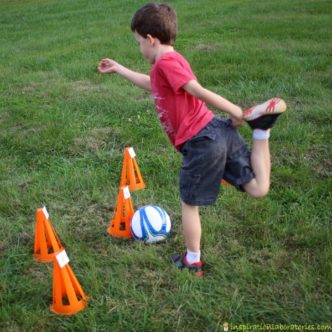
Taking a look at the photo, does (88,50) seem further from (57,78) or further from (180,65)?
(180,65)

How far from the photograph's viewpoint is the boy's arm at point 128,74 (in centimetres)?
335

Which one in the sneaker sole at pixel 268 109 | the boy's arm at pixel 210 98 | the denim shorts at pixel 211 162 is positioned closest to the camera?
the boy's arm at pixel 210 98

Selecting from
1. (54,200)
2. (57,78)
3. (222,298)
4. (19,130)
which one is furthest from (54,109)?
(222,298)

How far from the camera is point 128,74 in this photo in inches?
135

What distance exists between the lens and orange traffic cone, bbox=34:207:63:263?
318cm

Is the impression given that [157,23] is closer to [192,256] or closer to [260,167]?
[260,167]

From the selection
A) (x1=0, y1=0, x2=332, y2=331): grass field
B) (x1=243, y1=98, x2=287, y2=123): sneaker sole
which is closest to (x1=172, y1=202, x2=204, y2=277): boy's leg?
(x1=0, y1=0, x2=332, y2=331): grass field

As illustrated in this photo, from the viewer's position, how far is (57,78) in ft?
25.6

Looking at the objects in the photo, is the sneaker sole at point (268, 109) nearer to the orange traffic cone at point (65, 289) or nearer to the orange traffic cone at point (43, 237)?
the orange traffic cone at point (65, 289)

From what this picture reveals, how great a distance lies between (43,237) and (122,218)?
2.10 ft

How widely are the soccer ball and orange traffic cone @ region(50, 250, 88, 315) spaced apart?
730 millimetres

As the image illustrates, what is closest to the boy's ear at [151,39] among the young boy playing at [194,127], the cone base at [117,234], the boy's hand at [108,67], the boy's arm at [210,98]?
the young boy playing at [194,127]

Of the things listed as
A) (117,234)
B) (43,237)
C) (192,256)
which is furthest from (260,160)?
(43,237)

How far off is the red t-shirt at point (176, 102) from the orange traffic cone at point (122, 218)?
2.66ft
